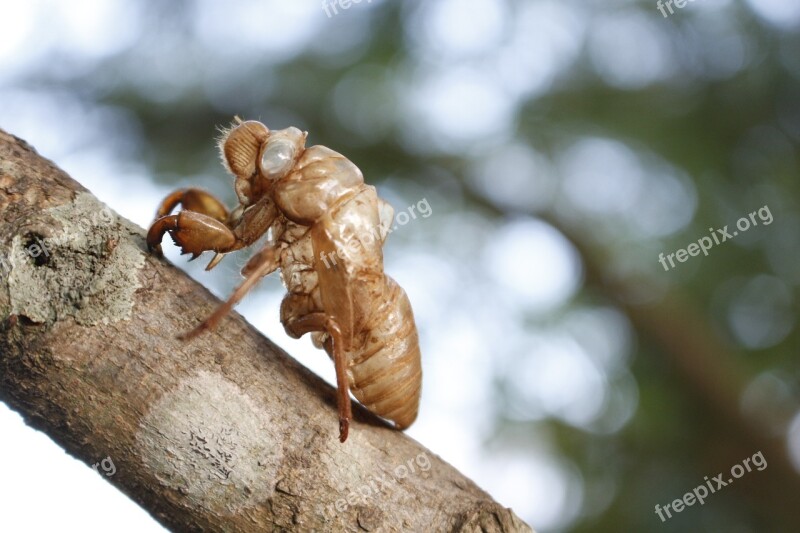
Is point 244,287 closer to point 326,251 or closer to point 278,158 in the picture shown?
point 326,251

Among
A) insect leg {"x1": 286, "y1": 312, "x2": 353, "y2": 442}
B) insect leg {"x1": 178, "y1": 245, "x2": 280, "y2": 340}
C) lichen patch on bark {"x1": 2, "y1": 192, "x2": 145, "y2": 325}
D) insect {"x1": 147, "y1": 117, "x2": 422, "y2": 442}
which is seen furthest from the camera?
insect {"x1": 147, "y1": 117, "x2": 422, "y2": 442}

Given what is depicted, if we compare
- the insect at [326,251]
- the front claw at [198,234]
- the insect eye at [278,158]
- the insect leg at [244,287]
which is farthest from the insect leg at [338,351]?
the insect eye at [278,158]

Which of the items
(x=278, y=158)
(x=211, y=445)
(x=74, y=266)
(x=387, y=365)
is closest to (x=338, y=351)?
(x=387, y=365)

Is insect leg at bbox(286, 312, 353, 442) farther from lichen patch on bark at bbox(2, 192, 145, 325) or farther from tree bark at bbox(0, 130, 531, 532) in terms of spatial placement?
lichen patch on bark at bbox(2, 192, 145, 325)

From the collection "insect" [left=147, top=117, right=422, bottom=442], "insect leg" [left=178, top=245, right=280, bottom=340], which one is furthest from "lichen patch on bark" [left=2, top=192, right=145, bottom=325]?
"insect" [left=147, top=117, right=422, bottom=442]

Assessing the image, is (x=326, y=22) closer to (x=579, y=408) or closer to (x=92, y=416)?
(x=579, y=408)

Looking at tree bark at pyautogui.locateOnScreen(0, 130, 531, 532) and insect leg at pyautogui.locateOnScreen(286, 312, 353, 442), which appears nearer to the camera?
tree bark at pyautogui.locateOnScreen(0, 130, 531, 532)
